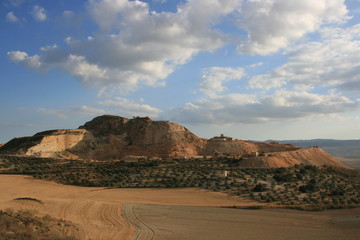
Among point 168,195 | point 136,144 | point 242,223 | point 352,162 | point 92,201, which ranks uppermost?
point 136,144

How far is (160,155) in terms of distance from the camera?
48156 millimetres

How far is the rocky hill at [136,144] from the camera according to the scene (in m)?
45.6

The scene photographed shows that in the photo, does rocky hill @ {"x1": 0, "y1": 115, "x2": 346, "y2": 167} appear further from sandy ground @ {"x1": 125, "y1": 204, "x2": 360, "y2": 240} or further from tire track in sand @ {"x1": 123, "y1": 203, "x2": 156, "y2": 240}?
tire track in sand @ {"x1": 123, "y1": 203, "x2": 156, "y2": 240}

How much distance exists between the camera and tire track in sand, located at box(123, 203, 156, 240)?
11117 millimetres

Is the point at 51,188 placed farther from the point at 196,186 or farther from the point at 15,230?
the point at 15,230

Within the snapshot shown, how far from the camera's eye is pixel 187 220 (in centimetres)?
1377

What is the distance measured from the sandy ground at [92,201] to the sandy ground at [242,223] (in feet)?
3.67

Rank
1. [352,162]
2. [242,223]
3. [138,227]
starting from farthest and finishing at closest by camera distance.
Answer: [352,162], [242,223], [138,227]

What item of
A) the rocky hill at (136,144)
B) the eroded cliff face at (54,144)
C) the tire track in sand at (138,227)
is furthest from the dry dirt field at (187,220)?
the rocky hill at (136,144)

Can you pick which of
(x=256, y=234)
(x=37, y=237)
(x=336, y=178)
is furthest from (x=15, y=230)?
(x=336, y=178)

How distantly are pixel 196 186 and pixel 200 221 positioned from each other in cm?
1044

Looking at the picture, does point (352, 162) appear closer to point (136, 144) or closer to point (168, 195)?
point (136, 144)

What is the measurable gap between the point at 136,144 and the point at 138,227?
Answer: 41.3m

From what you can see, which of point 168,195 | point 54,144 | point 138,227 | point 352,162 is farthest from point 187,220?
point 352,162
